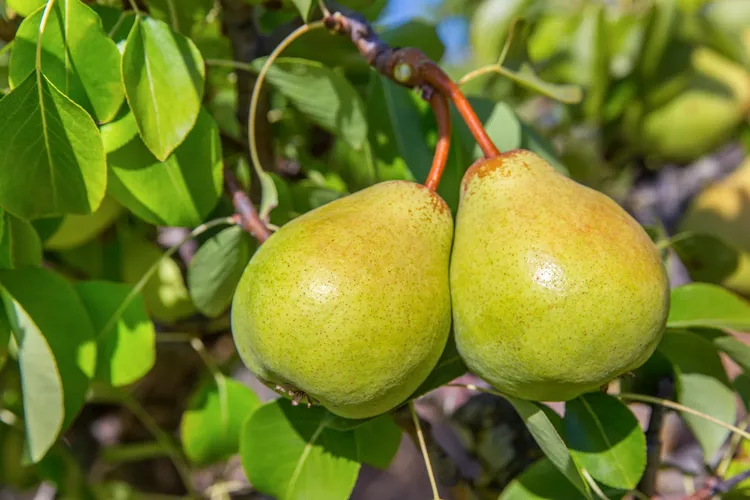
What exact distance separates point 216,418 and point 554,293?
670 mm

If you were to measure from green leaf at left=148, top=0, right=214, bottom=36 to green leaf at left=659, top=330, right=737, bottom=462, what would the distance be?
26.2 inches

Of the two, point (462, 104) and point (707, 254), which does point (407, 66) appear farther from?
point (707, 254)

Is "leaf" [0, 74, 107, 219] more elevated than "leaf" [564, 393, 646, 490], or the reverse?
"leaf" [0, 74, 107, 219]

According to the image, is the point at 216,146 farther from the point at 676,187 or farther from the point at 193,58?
the point at 676,187

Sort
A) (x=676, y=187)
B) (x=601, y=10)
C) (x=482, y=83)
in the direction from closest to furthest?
(x=482, y=83)
(x=601, y=10)
(x=676, y=187)

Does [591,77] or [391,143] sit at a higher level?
[391,143]

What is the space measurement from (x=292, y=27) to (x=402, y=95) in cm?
25

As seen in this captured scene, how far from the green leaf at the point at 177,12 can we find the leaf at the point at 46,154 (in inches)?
8.3

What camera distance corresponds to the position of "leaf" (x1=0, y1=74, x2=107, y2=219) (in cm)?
61

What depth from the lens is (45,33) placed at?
63 cm

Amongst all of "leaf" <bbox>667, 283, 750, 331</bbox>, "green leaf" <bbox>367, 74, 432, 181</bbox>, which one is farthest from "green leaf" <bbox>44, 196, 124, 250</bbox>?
"leaf" <bbox>667, 283, 750, 331</bbox>

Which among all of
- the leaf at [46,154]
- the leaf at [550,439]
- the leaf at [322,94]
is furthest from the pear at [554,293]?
the leaf at [46,154]

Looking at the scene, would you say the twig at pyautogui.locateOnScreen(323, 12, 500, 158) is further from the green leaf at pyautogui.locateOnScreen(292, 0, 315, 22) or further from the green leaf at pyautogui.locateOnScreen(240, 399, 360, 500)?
the green leaf at pyautogui.locateOnScreen(240, 399, 360, 500)

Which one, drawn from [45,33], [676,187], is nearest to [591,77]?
[676,187]
